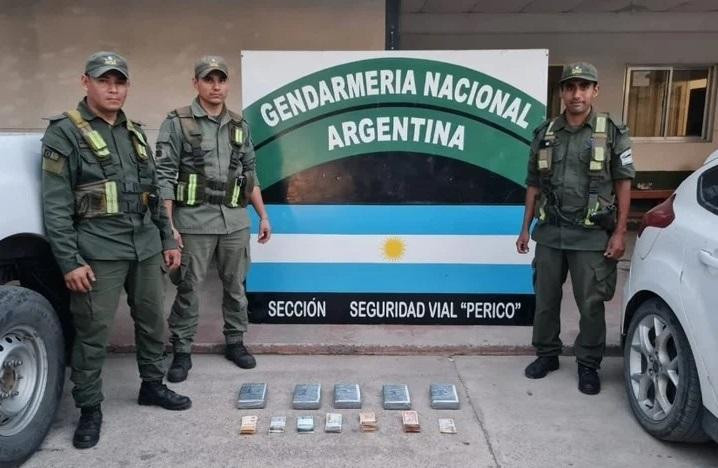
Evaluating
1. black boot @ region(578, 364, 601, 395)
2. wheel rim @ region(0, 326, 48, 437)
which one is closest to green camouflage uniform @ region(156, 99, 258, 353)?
wheel rim @ region(0, 326, 48, 437)

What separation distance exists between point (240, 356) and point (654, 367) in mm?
2536

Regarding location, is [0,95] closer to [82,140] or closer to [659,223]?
[82,140]

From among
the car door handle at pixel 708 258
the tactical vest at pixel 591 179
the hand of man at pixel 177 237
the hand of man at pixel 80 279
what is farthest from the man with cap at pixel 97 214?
the car door handle at pixel 708 258

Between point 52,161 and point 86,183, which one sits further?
point 86,183

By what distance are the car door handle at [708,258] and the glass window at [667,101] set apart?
8.07 meters

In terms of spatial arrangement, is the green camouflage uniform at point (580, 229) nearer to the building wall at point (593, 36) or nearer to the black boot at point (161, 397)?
the black boot at point (161, 397)

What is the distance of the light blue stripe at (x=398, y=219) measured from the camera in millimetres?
4770

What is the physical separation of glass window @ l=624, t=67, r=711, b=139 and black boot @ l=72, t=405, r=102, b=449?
945cm

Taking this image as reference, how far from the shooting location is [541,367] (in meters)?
4.05

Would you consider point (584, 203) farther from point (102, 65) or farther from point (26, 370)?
point (26, 370)

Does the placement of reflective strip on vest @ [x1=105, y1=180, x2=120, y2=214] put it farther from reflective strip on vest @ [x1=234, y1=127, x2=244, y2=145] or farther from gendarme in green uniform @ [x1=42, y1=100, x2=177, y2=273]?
reflective strip on vest @ [x1=234, y1=127, x2=244, y2=145]

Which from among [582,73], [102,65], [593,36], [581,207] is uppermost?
[593,36]

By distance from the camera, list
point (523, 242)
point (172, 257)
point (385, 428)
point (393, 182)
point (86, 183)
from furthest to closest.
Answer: point (393, 182), point (523, 242), point (172, 257), point (385, 428), point (86, 183)

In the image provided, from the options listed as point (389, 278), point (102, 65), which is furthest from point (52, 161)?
point (389, 278)
